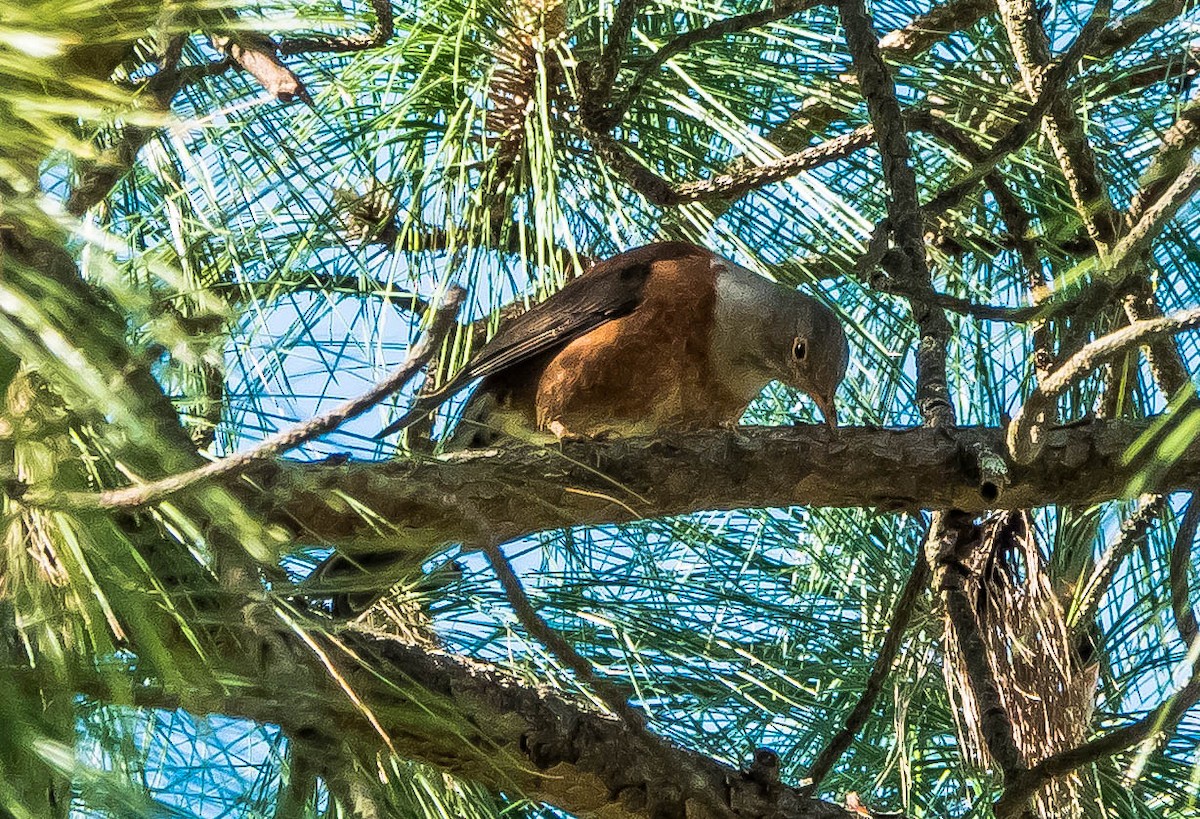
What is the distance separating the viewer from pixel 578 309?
3.31 m

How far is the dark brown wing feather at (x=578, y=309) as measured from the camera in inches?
130

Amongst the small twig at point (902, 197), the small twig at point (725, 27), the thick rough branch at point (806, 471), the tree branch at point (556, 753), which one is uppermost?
the small twig at point (725, 27)

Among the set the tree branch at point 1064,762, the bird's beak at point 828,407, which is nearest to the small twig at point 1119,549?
the tree branch at point 1064,762

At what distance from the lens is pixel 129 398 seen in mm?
1124

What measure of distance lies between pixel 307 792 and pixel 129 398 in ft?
1.86

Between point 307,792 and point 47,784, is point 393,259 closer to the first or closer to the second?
point 307,792

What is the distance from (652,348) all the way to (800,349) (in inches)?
15.5

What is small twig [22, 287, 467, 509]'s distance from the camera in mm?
1091

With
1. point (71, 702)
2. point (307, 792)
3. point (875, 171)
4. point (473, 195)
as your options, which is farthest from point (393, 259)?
point (71, 702)

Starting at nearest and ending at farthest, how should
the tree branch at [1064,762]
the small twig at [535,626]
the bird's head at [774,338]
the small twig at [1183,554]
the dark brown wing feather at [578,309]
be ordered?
the small twig at [535,626], the small twig at [1183,554], the tree branch at [1064,762], the dark brown wing feather at [578,309], the bird's head at [774,338]

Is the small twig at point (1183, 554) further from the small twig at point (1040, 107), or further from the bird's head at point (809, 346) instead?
the bird's head at point (809, 346)

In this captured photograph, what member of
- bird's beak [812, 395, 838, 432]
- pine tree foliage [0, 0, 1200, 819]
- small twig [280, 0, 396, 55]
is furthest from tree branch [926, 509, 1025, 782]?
small twig [280, 0, 396, 55]

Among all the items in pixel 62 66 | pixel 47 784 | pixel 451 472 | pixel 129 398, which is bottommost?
pixel 47 784

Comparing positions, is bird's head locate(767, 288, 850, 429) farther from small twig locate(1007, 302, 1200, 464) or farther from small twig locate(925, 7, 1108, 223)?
small twig locate(1007, 302, 1200, 464)
